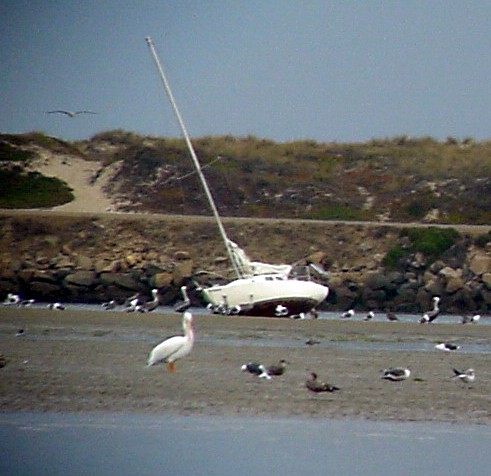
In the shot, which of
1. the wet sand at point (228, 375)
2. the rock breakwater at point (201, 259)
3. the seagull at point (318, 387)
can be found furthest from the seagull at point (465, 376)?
the rock breakwater at point (201, 259)

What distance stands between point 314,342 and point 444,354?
105 inches

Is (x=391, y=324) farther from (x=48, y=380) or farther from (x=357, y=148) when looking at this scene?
(x=357, y=148)

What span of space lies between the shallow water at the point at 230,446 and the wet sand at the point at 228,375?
0.75 m

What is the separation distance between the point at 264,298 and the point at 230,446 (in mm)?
21419

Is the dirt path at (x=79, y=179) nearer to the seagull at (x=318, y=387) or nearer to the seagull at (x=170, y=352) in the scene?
the seagull at (x=170, y=352)

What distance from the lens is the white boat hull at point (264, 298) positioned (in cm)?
3572

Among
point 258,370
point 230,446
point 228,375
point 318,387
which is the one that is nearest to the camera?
point 230,446

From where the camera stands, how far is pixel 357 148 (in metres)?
69.4

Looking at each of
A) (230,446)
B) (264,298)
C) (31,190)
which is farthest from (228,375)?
(31,190)

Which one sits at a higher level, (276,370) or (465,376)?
(276,370)

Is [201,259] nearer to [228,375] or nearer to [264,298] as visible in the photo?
[264,298]

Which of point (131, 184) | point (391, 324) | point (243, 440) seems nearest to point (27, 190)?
point (131, 184)

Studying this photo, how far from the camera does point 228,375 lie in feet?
66.3

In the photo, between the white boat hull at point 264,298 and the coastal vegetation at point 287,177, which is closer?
the white boat hull at point 264,298
